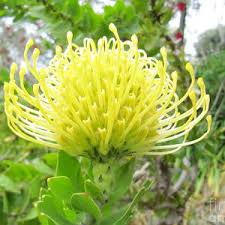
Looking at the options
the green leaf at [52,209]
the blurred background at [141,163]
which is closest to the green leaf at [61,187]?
the green leaf at [52,209]

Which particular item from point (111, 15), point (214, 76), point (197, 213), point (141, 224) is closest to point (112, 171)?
point (111, 15)

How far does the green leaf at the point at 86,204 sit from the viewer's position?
835 mm

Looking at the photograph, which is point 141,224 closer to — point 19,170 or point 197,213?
point 197,213

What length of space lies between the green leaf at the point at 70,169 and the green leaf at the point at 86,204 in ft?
0.13

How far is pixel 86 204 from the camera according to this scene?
85 cm

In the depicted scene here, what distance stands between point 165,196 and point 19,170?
0.80 m

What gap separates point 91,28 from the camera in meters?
1.43

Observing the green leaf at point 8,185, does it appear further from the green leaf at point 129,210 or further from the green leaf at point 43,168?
the green leaf at point 129,210

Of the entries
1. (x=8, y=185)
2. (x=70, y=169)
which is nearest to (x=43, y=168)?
(x=8, y=185)

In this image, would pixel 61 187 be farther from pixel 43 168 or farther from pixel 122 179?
pixel 43 168

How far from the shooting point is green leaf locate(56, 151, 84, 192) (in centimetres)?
90

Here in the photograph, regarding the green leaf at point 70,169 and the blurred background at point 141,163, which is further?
the blurred background at point 141,163

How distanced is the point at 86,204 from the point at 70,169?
0.08 metres

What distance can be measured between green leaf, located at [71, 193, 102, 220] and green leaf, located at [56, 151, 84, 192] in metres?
0.04
